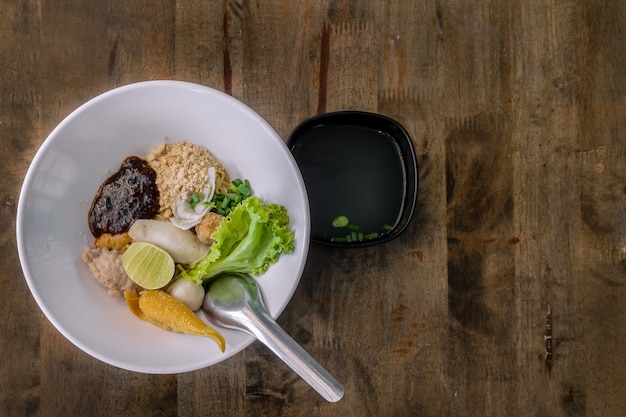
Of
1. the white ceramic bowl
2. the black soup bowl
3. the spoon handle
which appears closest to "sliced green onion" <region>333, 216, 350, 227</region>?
the black soup bowl

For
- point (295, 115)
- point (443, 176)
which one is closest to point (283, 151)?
point (295, 115)

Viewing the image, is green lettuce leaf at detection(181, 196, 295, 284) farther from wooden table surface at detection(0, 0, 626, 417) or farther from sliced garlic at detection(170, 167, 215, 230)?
wooden table surface at detection(0, 0, 626, 417)

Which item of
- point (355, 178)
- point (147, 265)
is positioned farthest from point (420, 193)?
point (147, 265)

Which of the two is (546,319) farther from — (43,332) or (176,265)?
(43,332)

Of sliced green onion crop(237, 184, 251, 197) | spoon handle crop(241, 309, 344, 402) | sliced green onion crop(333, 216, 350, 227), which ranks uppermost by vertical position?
sliced green onion crop(237, 184, 251, 197)

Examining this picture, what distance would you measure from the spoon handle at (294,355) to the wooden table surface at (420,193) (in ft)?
0.93

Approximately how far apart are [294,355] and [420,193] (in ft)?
1.88

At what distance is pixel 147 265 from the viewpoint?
1075 millimetres

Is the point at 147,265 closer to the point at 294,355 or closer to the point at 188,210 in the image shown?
the point at 188,210

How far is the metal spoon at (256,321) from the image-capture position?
939mm

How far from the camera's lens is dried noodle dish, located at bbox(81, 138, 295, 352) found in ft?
3.50

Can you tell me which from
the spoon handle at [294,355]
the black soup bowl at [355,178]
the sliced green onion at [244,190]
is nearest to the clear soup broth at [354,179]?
the black soup bowl at [355,178]

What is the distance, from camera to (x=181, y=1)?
4.28 ft

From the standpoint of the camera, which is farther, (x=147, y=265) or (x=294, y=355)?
(x=147, y=265)
